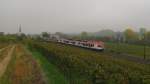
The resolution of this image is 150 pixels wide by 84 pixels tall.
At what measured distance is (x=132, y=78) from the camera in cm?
1143

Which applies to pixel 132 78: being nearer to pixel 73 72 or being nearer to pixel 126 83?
pixel 126 83

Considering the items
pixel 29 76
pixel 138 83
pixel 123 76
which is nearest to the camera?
pixel 138 83

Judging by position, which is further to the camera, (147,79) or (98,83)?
(98,83)

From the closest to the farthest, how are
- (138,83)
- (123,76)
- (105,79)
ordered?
1. (138,83)
2. (123,76)
3. (105,79)

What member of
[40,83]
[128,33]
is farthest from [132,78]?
[128,33]

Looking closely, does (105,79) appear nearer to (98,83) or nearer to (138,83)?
(98,83)

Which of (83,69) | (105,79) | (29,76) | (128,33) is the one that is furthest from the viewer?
(128,33)

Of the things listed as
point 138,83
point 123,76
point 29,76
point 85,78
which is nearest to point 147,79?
point 138,83

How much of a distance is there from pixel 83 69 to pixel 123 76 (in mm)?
5422

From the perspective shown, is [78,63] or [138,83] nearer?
[138,83]

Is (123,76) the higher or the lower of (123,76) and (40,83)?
the higher

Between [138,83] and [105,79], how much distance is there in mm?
1982

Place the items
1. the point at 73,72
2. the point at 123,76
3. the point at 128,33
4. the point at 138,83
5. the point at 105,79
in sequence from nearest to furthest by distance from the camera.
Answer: the point at 138,83 → the point at 123,76 → the point at 105,79 → the point at 73,72 → the point at 128,33

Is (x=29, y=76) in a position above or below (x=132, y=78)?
below
